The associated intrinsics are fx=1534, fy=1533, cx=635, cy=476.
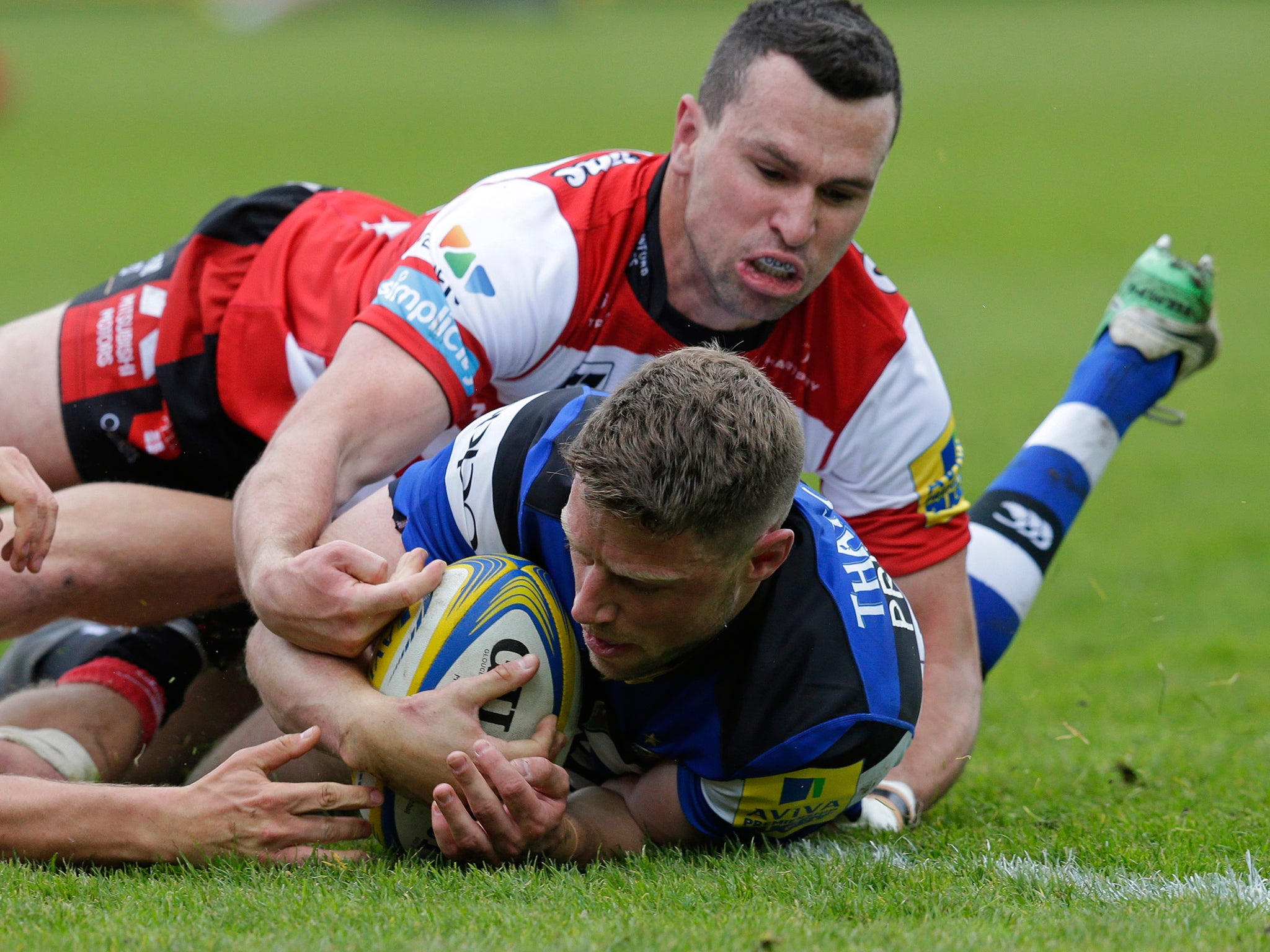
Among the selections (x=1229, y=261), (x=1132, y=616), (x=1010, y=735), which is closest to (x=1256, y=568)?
(x=1132, y=616)

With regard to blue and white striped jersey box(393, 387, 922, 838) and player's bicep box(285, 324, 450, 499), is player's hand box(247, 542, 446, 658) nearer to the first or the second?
blue and white striped jersey box(393, 387, 922, 838)

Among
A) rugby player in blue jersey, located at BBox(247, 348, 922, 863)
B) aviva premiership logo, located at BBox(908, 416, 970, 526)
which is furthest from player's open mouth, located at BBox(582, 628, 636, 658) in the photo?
aviva premiership logo, located at BBox(908, 416, 970, 526)

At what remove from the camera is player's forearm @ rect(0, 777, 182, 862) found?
362 centimetres

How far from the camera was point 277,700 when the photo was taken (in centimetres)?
377

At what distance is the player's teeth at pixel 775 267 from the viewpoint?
4.61 m

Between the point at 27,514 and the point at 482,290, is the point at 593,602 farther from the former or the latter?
the point at 27,514

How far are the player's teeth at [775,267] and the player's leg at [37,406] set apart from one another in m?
2.38

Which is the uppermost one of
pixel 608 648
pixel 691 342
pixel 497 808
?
pixel 691 342

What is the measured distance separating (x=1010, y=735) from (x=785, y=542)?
261 centimetres

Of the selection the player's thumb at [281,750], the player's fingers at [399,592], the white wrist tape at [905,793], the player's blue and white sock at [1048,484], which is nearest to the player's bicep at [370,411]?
the player's fingers at [399,592]

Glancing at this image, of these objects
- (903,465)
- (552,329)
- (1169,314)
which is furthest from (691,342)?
(1169,314)

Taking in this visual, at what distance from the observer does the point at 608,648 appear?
11.5 ft

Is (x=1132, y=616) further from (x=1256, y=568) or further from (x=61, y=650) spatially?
(x=61, y=650)

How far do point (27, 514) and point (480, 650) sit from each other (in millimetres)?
1285
